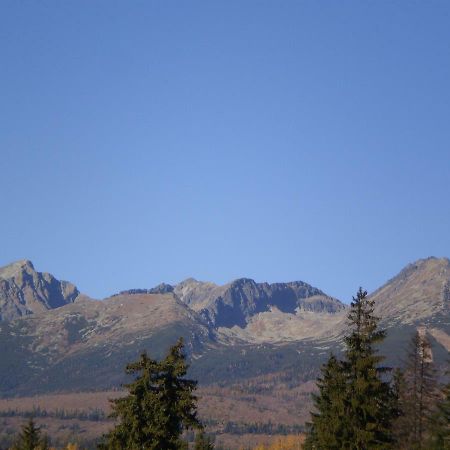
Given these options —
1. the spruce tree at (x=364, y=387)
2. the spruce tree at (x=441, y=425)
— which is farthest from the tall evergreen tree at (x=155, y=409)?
the spruce tree at (x=441, y=425)

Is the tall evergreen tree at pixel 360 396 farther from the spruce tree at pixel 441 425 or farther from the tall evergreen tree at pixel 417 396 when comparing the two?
the tall evergreen tree at pixel 417 396

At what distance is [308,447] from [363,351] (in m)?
27.3

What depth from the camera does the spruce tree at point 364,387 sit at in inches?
2176

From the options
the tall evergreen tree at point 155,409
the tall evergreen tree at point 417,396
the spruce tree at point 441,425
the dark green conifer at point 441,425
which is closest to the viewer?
the tall evergreen tree at point 155,409

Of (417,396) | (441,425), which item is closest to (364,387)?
(441,425)

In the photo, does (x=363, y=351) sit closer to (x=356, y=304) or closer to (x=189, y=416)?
(x=356, y=304)

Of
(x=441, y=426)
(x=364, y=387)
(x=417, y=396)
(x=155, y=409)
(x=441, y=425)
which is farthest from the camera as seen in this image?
(x=417, y=396)

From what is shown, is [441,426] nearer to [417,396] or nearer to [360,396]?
[360,396]

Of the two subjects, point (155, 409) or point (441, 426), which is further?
point (441, 426)

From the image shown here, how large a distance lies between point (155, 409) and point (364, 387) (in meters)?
13.5

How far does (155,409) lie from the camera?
53844 mm

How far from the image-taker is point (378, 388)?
5572 cm

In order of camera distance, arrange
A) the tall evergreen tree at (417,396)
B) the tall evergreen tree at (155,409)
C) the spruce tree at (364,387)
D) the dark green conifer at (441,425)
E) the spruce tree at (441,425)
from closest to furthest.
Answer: the tall evergreen tree at (155,409), the spruce tree at (364,387), the spruce tree at (441,425), the dark green conifer at (441,425), the tall evergreen tree at (417,396)

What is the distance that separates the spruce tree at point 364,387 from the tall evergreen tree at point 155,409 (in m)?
10.3
